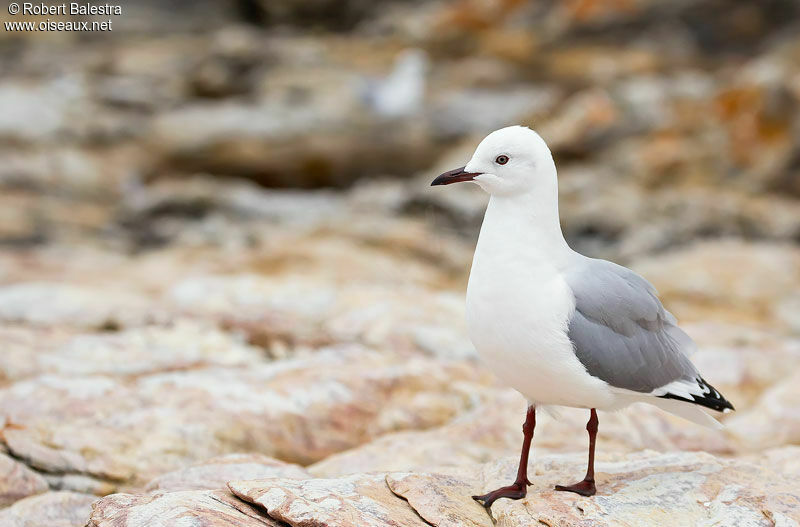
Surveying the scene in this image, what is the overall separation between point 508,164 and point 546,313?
2.47 feet

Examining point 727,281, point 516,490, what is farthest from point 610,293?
point 727,281

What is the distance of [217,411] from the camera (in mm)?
5984

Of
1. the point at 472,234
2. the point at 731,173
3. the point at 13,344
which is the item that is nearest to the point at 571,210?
the point at 472,234

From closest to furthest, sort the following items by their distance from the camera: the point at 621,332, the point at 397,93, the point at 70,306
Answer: the point at 621,332, the point at 70,306, the point at 397,93

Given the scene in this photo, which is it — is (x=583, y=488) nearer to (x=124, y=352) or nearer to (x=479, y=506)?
(x=479, y=506)

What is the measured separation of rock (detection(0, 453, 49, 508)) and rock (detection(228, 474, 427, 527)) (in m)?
1.49

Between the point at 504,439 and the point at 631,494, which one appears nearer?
the point at 631,494

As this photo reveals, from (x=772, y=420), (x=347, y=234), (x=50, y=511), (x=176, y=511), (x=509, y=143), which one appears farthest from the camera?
(x=347, y=234)

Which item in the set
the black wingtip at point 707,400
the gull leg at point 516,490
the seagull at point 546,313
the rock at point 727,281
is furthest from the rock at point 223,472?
the rock at point 727,281

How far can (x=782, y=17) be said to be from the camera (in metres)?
21.2

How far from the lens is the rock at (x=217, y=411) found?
5359mm

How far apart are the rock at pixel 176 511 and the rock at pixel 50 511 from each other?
77 cm

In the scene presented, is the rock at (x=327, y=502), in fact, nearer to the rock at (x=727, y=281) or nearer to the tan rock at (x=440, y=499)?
the tan rock at (x=440, y=499)

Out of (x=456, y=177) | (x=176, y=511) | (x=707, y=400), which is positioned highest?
(x=456, y=177)
